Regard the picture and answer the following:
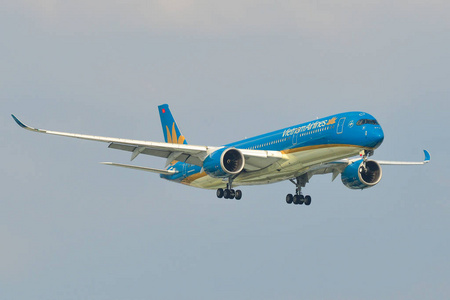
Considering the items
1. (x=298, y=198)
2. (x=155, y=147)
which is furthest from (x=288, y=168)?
(x=155, y=147)

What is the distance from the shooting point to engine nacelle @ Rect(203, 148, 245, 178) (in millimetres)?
66875

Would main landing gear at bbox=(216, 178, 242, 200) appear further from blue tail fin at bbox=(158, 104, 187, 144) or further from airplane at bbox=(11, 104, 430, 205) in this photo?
blue tail fin at bbox=(158, 104, 187, 144)

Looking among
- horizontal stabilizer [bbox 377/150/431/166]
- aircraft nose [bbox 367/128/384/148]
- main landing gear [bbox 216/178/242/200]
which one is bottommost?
main landing gear [bbox 216/178/242/200]

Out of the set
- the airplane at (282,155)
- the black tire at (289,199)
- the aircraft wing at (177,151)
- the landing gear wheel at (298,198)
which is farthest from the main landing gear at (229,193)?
the landing gear wheel at (298,198)

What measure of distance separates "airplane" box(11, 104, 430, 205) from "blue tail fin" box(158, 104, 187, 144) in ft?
19.9

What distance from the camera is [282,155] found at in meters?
67.7

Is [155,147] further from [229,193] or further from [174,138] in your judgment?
[174,138]

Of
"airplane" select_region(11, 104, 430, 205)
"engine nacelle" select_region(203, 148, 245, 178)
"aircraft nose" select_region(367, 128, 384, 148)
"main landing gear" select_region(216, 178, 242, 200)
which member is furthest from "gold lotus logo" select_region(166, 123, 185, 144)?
"aircraft nose" select_region(367, 128, 384, 148)

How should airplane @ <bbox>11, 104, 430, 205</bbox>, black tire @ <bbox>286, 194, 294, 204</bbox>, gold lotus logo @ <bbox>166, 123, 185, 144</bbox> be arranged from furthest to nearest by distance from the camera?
1. gold lotus logo @ <bbox>166, 123, 185, 144</bbox>
2. black tire @ <bbox>286, 194, 294, 204</bbox>
3. airplane @ <bbox>11, 104, 430, 205</bbox>

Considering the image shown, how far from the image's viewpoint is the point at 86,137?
6556 centimetres

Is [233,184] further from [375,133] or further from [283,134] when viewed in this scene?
[375,133]

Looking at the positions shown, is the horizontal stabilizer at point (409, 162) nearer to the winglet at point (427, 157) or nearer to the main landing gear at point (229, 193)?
the winglet at point (427, 157)

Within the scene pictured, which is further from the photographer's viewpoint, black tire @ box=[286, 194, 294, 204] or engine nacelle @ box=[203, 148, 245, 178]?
black tire @ box=[286, 194, 294, 204]

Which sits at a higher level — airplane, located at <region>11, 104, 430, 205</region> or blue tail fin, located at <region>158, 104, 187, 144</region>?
blue tail fin, located at <region>158, 104, 187, 144</region>
